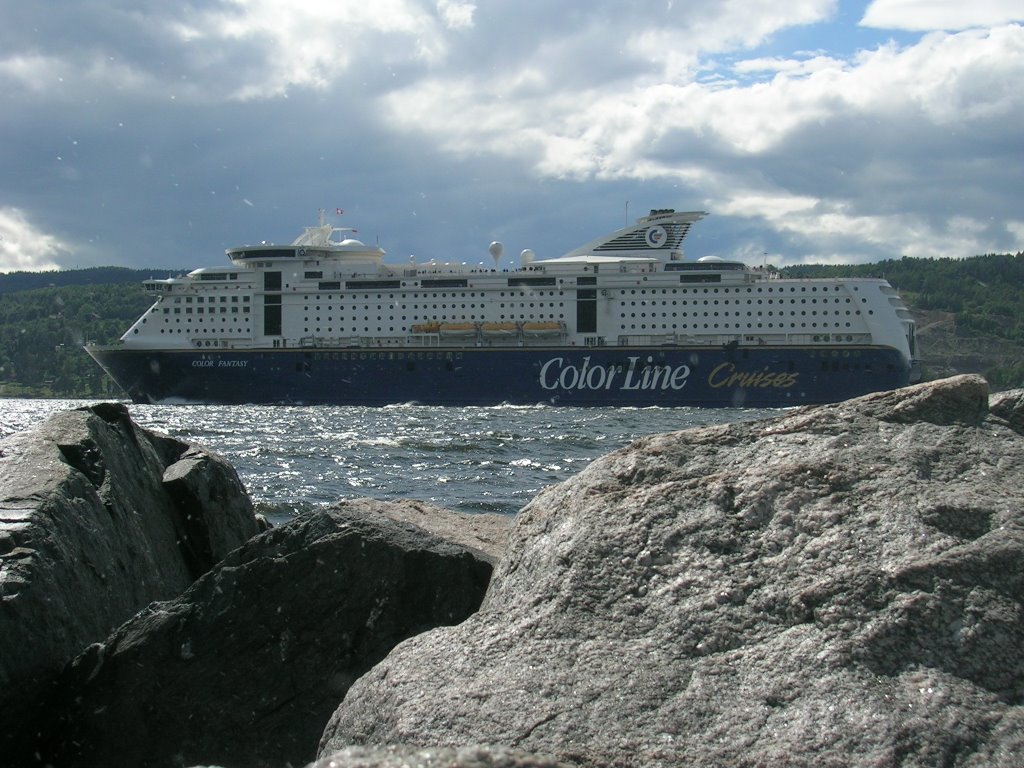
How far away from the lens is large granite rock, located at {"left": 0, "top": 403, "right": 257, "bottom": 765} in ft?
13.2

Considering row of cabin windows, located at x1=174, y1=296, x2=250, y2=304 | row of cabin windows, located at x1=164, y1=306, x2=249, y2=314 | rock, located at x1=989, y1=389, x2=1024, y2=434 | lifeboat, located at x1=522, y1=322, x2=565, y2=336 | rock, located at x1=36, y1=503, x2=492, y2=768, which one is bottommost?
rock, located at x1=36, y1=503, x2=492, y2=768

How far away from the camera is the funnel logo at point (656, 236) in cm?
5656

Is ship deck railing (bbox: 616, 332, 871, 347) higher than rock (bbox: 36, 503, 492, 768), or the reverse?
ship deck railing (bbox: 616, 332, 871, 347)

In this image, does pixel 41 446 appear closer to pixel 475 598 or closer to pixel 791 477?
pixel 475 598

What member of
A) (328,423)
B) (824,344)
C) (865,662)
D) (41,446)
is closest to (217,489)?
(41,446)

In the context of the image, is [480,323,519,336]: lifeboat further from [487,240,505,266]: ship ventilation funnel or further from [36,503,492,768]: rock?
[36,503,492,768]: rock

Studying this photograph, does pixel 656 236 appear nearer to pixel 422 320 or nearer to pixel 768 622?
pixel 422 320

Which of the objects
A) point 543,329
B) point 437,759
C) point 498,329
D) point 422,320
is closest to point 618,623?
point 437,759

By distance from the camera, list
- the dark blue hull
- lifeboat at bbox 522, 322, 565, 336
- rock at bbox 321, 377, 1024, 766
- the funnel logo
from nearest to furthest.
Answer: rock at bbox 321, 377, 1024, 766, the dark blue hull, lifeboat at bbox 522, 322, 565, 336, the funnel logo

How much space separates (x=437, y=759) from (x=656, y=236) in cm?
5594

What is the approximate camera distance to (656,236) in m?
56.6

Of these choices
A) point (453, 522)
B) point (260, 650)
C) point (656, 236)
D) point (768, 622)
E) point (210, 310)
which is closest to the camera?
point (768, 622)

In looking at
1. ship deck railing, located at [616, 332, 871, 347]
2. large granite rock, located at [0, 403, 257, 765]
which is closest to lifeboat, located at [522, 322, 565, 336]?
ship deck railing, located at [616, 332, 871, 347]

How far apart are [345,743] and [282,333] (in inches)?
2095
